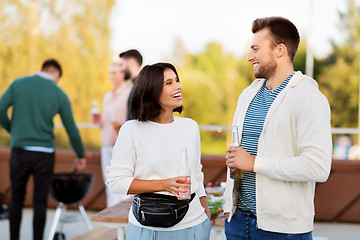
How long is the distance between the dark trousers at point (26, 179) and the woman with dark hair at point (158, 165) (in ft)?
6.92

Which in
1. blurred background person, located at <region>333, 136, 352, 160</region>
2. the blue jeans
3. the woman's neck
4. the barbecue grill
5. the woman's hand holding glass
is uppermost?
the woman's neck

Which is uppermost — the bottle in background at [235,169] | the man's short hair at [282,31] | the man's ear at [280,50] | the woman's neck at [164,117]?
the man's short hair at [282,31]

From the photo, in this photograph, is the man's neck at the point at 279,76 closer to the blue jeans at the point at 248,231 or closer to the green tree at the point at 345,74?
the blue jeans at the point at 248,231

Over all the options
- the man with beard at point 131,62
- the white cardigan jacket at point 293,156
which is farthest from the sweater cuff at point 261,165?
A: the man with beard at point 131,62

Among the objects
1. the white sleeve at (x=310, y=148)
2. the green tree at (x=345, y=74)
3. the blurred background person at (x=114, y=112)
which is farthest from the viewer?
the green tree at (x=345, y=74)

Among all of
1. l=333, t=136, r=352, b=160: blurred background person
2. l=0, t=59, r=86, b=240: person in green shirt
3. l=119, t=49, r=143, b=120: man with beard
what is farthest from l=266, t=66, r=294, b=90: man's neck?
l=333, t=136, r=352, b=160: blurred background person

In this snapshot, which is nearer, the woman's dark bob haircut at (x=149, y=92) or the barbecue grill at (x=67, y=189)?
the woman's dark bob haircut at (x=149, y=92)

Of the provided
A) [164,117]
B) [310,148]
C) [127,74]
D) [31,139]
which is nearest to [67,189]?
[31,139]

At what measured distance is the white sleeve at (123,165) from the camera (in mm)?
2033

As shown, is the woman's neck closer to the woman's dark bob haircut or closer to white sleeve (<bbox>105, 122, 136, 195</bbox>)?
the woman's dark bob haircut

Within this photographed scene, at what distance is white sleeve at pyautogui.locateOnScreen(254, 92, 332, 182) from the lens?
178 cm

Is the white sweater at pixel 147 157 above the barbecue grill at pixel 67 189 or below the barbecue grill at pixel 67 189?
above

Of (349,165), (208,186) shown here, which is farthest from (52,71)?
(349,165)

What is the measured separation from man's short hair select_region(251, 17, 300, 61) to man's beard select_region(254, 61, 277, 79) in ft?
0.24
